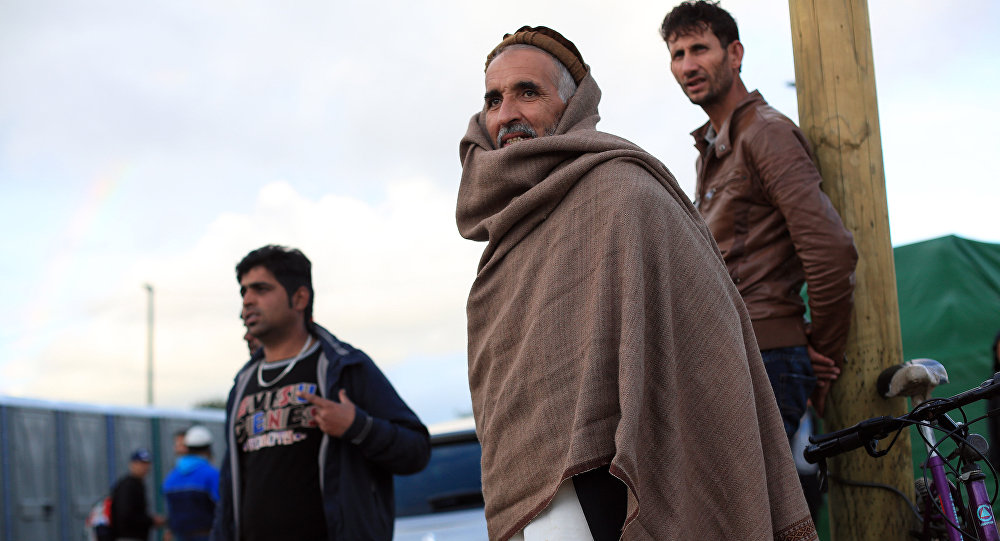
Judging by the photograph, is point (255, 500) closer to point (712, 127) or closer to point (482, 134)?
point (482, 134)

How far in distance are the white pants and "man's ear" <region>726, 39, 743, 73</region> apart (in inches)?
82.7

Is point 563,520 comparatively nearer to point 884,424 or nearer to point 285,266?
point 884,424

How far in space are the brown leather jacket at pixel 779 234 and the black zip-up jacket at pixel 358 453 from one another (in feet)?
5.65

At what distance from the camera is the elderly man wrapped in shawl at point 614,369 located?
7.27 feet

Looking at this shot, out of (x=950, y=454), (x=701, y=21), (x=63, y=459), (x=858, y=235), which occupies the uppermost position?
(x=701, y=21)

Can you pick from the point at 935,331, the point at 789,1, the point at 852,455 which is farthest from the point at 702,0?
the point at 935,331

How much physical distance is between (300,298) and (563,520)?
9.27 ft

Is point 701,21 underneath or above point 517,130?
above

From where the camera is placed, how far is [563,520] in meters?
2.25

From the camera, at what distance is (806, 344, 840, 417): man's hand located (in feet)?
11.2

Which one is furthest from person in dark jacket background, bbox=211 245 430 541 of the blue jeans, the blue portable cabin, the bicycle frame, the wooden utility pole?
the blue portable cabin

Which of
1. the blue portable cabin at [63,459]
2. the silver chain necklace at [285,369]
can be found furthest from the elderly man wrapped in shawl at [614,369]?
the blue portable cabin at [63,459]

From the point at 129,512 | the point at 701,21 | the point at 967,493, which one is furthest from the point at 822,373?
the point at 129,512

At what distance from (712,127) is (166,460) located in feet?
54.5
